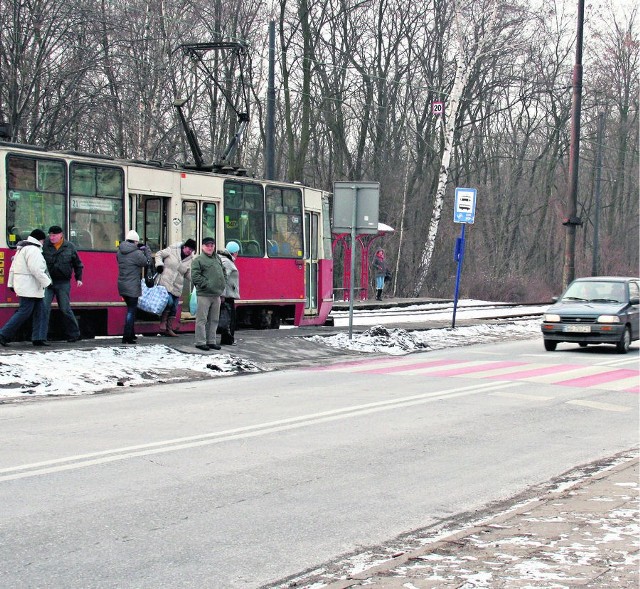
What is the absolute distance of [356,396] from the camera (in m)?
12.7

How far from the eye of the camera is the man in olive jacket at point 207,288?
54.4ft

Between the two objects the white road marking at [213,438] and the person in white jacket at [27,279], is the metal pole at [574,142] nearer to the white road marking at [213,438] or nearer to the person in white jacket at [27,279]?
the white road marking at [213,438]

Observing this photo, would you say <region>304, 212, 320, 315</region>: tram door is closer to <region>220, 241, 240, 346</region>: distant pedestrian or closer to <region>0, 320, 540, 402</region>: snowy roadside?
<region>0, 320, 540, 402</region>: snowy roadside

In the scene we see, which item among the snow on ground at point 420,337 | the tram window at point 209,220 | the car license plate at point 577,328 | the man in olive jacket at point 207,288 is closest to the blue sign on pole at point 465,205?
the snow on ground at point 420,337

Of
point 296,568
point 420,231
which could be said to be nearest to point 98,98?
point 420,231

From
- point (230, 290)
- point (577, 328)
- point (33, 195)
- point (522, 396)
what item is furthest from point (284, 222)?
A: point (522, 396)

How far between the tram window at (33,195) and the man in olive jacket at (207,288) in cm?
238

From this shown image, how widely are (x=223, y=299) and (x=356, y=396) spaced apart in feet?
18.9

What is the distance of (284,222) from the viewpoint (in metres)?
22.1

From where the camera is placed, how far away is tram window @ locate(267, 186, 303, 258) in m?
21.7

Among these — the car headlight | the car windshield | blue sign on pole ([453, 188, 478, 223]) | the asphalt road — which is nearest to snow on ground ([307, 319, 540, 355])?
the car windshield

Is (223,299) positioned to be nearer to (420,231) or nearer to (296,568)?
(296,568)

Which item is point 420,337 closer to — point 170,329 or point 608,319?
point 608,319

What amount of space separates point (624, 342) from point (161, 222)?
28.9 feet
